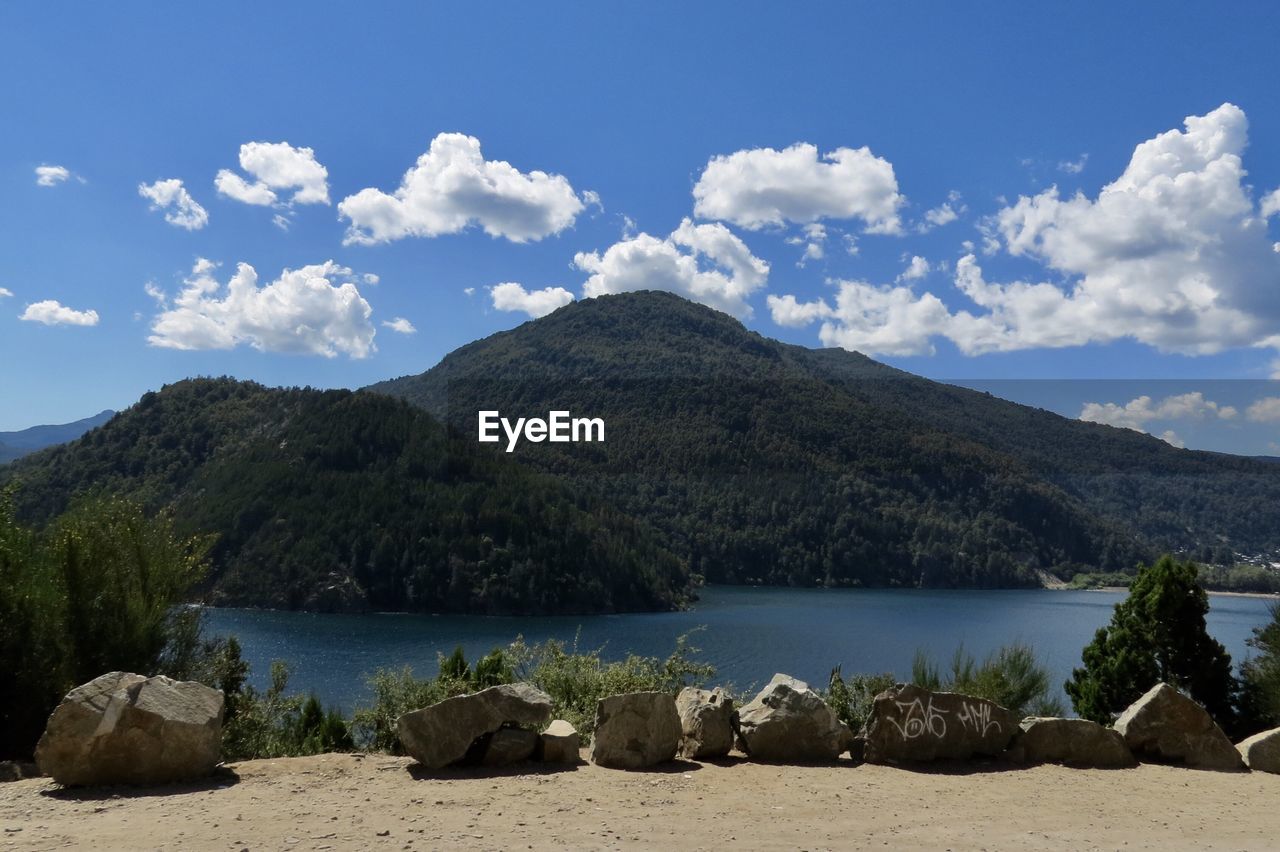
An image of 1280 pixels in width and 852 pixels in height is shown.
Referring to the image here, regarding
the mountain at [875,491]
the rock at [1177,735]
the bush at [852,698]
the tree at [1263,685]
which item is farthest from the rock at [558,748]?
the mountain at [875,491]

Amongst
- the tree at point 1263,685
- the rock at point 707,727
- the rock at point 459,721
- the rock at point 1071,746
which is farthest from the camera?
the tree at point 1263,685

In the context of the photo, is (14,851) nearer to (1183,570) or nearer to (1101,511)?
(1183,570)

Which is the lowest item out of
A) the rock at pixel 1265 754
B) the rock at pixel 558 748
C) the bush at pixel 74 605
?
the rock at pixel 1265 754

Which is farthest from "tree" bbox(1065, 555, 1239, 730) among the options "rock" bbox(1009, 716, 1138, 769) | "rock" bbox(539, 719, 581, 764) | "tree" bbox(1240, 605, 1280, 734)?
"rock" bbox(539, 719, 581, 764)

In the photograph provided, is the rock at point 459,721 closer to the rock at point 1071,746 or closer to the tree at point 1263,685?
the rock at point 1071,746

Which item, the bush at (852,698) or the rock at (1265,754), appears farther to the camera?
the bush at (852,698)

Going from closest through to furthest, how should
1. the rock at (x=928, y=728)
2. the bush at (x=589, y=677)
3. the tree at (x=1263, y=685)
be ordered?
the rock at (x=928, y=728) → the bush at (x=589, y=677) → the tree at (x=1263, y=685)

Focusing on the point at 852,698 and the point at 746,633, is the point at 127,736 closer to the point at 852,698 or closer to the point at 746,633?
the point at 852,698
